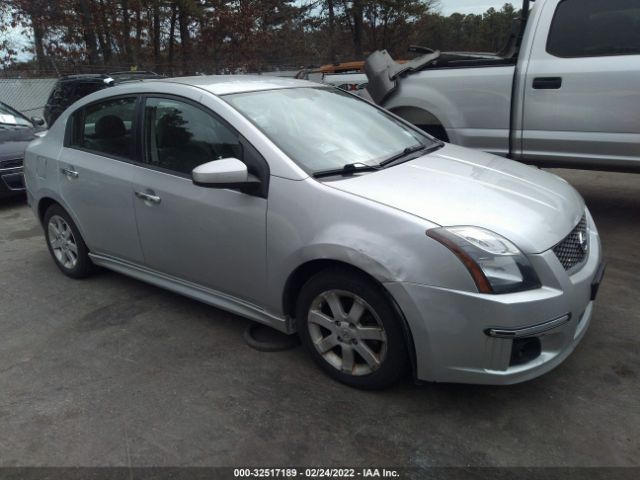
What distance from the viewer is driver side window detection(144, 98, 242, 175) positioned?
10.8 feet

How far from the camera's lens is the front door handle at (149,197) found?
3.51 metres

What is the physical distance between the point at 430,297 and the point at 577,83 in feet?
11.2

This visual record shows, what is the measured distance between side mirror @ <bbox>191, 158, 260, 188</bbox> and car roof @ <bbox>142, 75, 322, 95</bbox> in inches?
27.0

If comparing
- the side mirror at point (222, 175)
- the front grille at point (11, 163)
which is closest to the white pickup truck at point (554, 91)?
the side mirror at point (222, 175)

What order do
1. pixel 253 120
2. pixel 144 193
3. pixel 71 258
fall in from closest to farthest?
pixel 253 120 → pixel 144 193 → pixel 71 258

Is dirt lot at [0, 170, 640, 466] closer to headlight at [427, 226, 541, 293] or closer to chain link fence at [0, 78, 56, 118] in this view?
headlight at [427, 226, 541, 293]

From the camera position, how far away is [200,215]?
328cm

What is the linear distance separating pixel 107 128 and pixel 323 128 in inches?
67.1

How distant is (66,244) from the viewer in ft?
14.9

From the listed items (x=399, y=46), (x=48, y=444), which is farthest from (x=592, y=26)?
(x=399, y=46)

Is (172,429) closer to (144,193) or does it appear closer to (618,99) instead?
(144,193)

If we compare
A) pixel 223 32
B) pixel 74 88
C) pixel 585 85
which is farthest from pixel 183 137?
pixel 223 32

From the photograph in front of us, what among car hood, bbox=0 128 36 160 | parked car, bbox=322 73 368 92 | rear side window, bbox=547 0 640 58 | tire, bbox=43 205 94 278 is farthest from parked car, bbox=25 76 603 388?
car hood, bbox=0 128 36 160

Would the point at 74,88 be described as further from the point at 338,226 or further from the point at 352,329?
the point at 352,329
